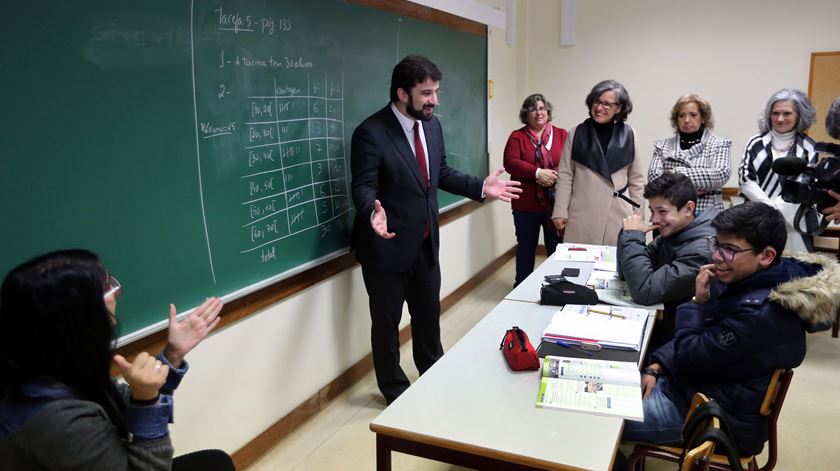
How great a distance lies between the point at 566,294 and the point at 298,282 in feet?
3.95

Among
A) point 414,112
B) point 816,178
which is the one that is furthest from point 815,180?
point 414,112

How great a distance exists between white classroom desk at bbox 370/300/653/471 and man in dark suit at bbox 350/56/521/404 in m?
0.91

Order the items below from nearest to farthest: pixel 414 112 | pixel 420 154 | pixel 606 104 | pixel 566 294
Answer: pixel 566 294 → pixel 414 112 → pixel 420 154 → pixel 606 104

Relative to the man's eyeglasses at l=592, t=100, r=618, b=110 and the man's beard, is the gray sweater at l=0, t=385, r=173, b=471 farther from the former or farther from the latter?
the man's eyeglasses at l=592, t=100, r=618, b=110

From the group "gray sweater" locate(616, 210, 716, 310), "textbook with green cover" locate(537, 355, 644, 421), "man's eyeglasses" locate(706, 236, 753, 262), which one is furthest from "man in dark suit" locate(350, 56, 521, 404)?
"man's eyeglasses" locate(706, 236, 753, 262)

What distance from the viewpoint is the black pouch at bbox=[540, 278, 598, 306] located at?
2.48 m

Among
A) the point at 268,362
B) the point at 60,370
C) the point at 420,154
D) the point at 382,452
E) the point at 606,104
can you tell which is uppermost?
the point at 606,104

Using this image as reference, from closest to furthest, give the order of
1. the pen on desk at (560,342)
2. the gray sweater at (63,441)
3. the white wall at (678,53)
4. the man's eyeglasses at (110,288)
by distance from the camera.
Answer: the gray sweater at (63,441) → the man's eyeglasses at (110,288) → the pen on desk at (560,342) → the white wall at (678,53)

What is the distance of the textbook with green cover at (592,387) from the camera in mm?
1686

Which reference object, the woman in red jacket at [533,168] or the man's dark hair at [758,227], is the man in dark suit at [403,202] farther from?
the woman in red jacket at [533,168]

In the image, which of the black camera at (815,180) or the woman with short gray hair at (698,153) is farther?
the woman with short gray hair at (698,153)

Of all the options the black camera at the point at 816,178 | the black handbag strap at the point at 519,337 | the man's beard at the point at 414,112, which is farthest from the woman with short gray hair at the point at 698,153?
the black handbag strap at the point at 519,337

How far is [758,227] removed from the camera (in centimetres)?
183

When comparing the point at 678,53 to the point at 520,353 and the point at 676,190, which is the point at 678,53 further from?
the point at 520,353
